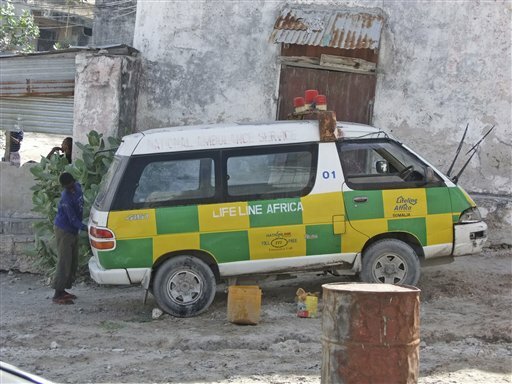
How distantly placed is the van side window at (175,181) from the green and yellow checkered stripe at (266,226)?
5.5 inches

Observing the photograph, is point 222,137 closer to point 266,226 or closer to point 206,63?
point 266,226

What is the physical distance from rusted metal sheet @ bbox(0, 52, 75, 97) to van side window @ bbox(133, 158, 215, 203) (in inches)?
162

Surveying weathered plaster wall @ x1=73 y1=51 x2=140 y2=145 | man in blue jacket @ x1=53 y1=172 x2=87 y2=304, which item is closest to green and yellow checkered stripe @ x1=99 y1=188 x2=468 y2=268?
man in blue jacket @ x1=53 y1=172 x2=87 y2=304

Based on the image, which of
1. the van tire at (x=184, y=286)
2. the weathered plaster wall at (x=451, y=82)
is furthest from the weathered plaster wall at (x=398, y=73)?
the van tire at (x=184, y=286)

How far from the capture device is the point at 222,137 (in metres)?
8.18

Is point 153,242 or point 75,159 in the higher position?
point 75,159

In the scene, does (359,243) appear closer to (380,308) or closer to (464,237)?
(464,237)

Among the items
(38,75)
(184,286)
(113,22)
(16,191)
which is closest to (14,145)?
(16,191)

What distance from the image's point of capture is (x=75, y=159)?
1111 centimetres

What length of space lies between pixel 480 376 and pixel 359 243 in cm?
232

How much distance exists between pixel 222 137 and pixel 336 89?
12.0ft

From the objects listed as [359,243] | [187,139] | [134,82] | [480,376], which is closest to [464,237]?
[359,243]

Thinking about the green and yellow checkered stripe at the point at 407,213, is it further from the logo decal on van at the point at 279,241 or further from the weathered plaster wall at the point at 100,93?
the weathered plaster wall at the point at 100,93

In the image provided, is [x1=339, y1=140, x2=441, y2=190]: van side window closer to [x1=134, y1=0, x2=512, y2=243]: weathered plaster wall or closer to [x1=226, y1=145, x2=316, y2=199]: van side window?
[x1=226, y1=145, x2=316, y2=199]: van side window
